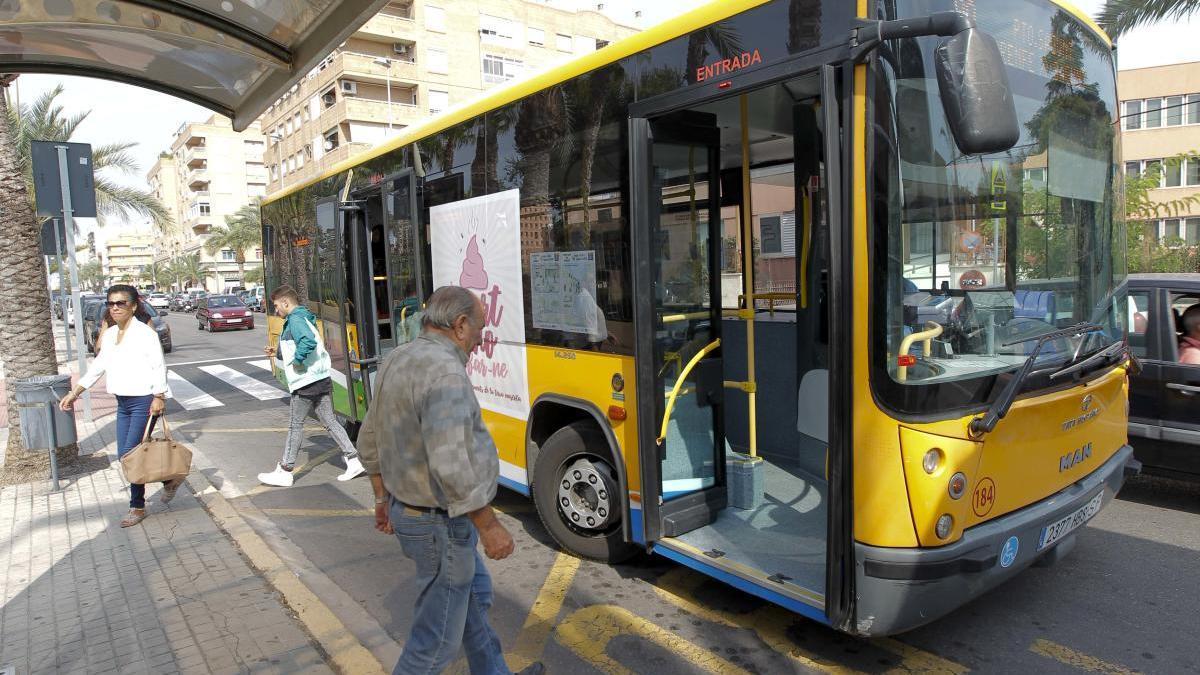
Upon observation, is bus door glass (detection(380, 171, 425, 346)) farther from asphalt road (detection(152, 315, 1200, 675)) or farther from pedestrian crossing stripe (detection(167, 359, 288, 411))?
pedestrian crossing stripe (detection(167, 359, 288, 411))

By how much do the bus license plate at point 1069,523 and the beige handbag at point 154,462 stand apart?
5862 mm

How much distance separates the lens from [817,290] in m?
4.23

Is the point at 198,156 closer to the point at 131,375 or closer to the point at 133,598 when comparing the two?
the point at 131,375

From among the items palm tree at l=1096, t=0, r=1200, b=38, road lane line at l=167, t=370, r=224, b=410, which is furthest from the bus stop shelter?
palm tree at l=1096, t=0, r=1200, b=38

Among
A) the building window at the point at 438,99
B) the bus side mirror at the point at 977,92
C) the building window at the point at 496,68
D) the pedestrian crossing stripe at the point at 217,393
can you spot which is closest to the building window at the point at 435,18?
the building window at the point at 496,68

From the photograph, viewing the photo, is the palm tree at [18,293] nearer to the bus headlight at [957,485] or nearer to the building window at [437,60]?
the bus headlight at [957,485]

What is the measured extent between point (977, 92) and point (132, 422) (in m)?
6.21

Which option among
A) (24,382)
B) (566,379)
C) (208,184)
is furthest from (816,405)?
(208,184)

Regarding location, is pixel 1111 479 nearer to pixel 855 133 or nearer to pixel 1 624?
pixel 855 133

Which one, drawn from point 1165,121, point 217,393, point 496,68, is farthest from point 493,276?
point 496,68

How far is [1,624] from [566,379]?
342cm

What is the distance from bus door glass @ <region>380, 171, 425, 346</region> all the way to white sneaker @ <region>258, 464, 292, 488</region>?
5.50ft

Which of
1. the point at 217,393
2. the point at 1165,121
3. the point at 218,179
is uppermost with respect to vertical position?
the point at 218,179

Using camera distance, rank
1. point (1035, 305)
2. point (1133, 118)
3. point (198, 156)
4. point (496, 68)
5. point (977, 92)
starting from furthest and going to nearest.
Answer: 1. point (198, 156)
2. point (496, 68)
3. point (1133, 118)
4. point (1035, 305)
5. point (977, 92)
